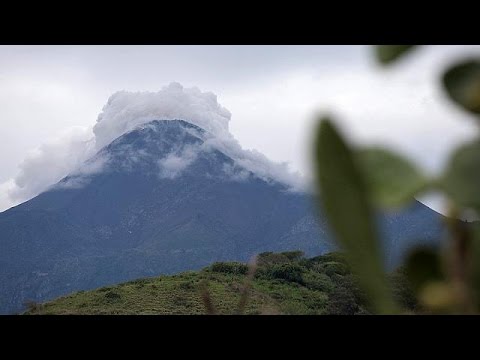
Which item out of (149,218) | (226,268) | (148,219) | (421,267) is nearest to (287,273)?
(226,268)

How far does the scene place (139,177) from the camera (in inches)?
1689

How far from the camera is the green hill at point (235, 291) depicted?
12.9 meters

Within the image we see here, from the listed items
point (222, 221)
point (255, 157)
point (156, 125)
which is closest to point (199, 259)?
point (222, 221)

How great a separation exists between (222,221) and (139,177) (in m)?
7.43

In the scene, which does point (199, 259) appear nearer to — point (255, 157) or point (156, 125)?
point (255, 157)

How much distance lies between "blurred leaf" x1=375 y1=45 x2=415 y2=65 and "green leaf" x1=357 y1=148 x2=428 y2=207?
0.02 m

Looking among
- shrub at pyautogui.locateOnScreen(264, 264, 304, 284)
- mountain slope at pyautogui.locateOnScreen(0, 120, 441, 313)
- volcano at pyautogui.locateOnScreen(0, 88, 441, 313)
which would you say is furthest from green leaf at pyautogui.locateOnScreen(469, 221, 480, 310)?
volcano at pyautogui.locateOnScreen(0, 88, 441, 313)

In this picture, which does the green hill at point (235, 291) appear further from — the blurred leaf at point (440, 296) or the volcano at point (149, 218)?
the volcano at point (149, 218)

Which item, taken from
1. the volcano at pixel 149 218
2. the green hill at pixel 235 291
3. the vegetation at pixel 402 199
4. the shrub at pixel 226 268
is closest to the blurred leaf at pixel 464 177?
the vegetation at pixel 402 199

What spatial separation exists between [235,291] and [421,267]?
1274cm

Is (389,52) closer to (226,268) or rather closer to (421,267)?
(421,267)

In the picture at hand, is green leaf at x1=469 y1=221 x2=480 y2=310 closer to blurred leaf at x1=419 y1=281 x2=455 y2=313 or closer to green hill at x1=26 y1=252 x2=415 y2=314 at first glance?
blurred leaf at x1=419 y1=281 x2=455 y2=313

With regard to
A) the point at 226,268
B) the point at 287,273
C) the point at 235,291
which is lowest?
the point at 235,291

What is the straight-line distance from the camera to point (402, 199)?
110 millimetres
